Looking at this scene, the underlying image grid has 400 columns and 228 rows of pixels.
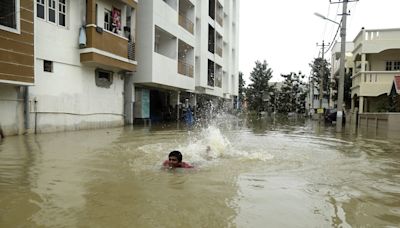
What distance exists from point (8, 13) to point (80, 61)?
4.97m

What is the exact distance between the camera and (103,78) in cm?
2011

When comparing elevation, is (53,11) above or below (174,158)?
above

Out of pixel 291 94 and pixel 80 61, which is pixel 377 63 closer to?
pixel 80 61

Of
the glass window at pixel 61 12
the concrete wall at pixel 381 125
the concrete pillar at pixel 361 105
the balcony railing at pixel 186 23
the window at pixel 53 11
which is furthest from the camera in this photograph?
the concrete pillar at pixel 361 105

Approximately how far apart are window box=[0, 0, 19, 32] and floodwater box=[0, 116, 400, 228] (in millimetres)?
4906

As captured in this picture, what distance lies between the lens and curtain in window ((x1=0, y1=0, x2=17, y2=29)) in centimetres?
1283

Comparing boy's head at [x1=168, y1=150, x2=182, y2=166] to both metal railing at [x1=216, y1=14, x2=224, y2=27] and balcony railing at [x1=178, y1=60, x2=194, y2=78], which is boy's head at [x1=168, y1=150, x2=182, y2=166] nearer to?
balcony railing at [x1=178, y1=60, x2=194, y2=78]

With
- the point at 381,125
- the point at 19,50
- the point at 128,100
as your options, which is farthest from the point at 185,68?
the point at 19,50

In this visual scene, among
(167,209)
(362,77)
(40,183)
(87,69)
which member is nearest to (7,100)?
(87,69)

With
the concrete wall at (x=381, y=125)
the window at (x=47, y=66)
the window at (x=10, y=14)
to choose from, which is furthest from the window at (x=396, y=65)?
the window at (x=10, y=14)

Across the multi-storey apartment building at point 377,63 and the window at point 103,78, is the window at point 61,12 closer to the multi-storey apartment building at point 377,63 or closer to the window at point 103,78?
the window at point 103,78

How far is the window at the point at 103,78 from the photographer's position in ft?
64.3

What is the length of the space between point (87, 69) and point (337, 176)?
14324mm

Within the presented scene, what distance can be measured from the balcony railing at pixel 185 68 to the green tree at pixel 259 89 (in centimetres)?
4160
